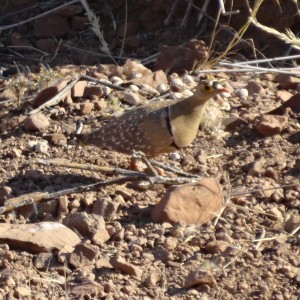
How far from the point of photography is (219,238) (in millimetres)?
4816

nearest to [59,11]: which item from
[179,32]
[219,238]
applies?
[179,32]

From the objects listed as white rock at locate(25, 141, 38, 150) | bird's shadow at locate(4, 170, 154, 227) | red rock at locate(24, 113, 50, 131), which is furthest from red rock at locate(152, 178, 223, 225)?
red rock at locate(24, 113, 50, 131)

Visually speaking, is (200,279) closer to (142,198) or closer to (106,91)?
(142,198)

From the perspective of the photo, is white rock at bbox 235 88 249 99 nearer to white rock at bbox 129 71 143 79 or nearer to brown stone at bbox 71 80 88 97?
white rock at bbox 129 71 143 79

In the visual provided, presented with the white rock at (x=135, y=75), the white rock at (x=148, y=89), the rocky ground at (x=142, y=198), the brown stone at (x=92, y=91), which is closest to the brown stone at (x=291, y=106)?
the rocky ground at (x=142, y=198)

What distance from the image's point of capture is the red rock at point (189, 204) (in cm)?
491

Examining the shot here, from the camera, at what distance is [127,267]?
445 centimetres

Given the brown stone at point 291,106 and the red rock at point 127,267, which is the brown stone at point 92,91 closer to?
the brown stone at point 291,106

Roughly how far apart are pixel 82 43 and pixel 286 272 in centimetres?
374

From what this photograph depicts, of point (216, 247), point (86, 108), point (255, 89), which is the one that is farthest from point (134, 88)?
point (216, 247)

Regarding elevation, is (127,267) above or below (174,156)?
above

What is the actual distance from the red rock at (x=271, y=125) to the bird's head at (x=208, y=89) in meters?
0.35

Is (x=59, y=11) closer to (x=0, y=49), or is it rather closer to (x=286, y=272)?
(x=0, y=49)

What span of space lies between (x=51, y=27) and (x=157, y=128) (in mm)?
2316
